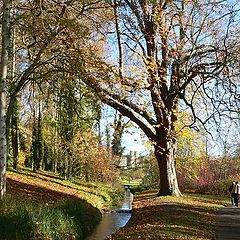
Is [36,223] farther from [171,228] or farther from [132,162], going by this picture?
[132,162]

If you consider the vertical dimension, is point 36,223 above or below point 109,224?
above

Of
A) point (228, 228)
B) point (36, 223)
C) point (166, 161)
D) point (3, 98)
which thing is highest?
point (3, 98)

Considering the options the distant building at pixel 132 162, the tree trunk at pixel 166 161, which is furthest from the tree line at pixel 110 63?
the distant building at pixel 132 162

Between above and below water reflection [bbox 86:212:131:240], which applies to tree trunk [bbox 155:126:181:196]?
above

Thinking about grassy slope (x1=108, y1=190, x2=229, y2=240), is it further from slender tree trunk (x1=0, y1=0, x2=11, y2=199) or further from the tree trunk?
the tree trunk

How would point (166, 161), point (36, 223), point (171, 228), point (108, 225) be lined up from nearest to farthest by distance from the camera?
point (36, 223), point (171, 228), point (108, 225), point (166, 161)

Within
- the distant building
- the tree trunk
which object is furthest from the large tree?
the distant building

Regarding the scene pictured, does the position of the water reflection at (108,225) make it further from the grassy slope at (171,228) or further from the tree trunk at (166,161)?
the tree trunk at (166,161)

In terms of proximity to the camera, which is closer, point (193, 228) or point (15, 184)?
point (193, 228)

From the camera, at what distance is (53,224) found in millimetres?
12328

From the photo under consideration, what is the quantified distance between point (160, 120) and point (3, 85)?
11.1 m

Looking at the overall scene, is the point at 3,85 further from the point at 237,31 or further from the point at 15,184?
the point at 237,31

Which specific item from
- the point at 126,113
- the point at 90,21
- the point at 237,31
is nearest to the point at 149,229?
the point at 90,21

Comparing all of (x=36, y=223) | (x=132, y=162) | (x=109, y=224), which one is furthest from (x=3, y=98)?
(x=132, y=162)
